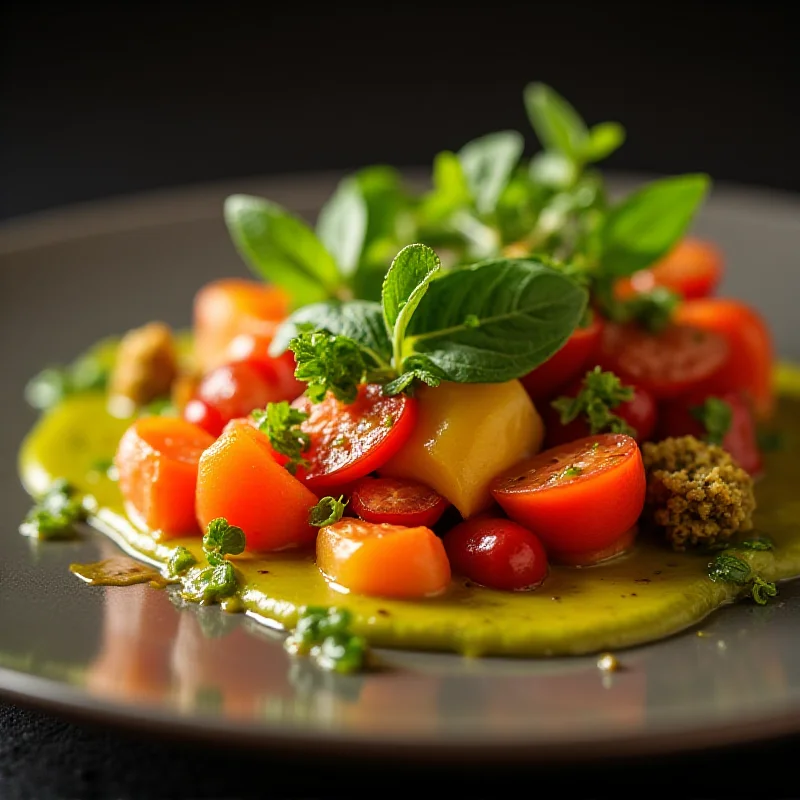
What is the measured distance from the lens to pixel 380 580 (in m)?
3.72

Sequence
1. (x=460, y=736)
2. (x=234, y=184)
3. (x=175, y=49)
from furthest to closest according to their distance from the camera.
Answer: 1. (x=175, y=49)
2. (x=234, y=184)
3. (x=460, y=736)

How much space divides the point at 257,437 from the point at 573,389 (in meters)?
1.12

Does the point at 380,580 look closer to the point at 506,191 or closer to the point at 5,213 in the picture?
the point at 506,191

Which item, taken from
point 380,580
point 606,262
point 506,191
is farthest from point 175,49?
point 380,580

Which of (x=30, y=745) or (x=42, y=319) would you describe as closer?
(x=30, y=745)

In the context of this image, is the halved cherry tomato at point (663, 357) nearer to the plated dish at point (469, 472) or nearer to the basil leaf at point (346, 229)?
the plated dish at point (469, 472)

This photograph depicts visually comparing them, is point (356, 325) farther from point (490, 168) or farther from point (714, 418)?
point (490, 168)

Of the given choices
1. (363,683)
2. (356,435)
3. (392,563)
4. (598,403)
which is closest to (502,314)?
(598,403)

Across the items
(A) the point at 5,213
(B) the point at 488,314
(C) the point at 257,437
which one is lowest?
(A) the point at 5,213

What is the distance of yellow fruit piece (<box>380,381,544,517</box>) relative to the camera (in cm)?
405

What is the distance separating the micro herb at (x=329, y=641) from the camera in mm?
3445

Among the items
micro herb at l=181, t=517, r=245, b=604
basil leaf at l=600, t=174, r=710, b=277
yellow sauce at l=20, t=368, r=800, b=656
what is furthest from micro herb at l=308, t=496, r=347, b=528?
basil leaf at l=600, t=174, r=710, b=277

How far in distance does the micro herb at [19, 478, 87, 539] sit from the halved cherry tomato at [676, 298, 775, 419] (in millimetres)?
2416

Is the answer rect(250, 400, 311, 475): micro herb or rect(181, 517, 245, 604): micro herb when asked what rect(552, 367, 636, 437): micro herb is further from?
rect(181, 517, 245, 604): micro herb
